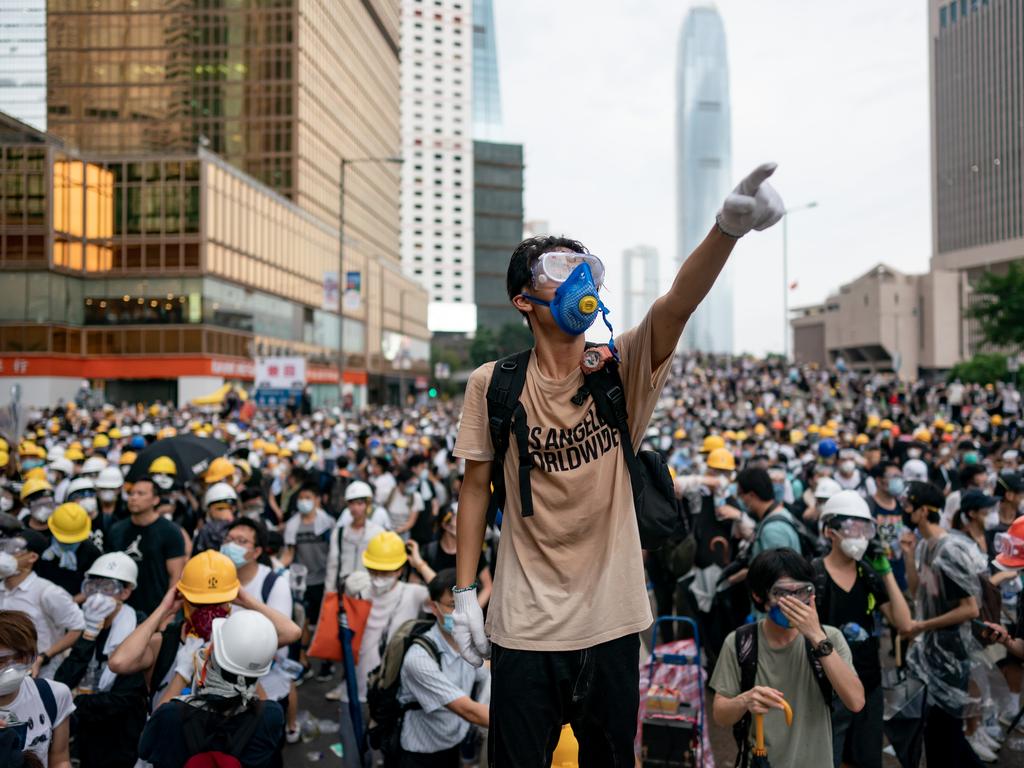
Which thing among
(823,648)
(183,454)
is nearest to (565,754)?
(823,648)

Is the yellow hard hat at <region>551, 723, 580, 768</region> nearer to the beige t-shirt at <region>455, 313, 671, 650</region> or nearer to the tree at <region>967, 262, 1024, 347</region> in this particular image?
the beige t-shirt at <region>455, 313, 671, 650</region>

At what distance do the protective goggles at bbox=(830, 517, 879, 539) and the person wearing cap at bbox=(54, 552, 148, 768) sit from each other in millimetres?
3895

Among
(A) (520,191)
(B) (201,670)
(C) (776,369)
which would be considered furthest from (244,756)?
(A) (520,191)

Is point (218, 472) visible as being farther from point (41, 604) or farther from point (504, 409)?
point (504, 409)

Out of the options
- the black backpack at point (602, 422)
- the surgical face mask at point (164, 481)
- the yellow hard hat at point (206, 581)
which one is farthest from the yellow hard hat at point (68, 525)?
the black backpack at point (602, 422)

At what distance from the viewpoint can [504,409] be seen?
2.35 m

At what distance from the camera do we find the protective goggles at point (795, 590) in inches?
134

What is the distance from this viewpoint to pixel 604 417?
2.38 meters

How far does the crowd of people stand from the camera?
11.2 feet

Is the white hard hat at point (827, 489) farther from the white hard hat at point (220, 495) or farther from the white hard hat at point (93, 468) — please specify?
the white hard hat at point (93, 468)

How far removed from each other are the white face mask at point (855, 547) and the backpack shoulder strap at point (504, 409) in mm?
2682

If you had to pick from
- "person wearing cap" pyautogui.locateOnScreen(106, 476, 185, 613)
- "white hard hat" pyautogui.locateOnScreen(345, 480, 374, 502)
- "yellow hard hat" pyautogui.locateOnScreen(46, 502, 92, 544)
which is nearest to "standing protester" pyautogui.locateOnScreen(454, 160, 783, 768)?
"person wearing cap" pyautogui.locateOnScreen(106, 476, 185, 613)

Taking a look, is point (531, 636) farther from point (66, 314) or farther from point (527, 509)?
point (66, 314)

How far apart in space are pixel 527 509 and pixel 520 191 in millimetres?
150515
